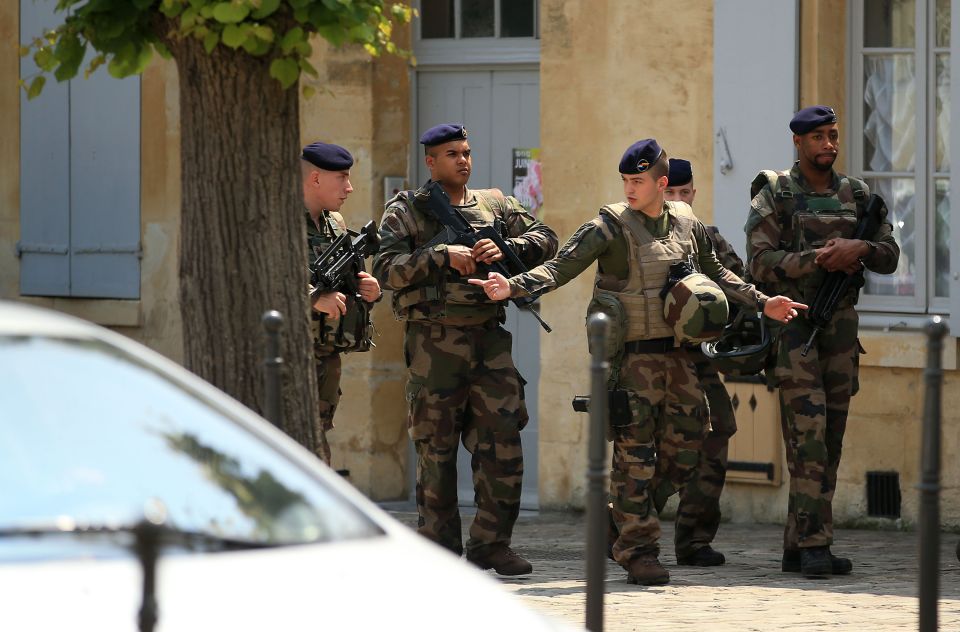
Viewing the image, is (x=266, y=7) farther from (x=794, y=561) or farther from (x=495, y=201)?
(x=794, y=561)

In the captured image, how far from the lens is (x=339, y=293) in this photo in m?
8.48

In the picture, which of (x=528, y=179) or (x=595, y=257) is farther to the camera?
(x=528, y=179)

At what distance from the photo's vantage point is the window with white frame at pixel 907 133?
9969 millimetres

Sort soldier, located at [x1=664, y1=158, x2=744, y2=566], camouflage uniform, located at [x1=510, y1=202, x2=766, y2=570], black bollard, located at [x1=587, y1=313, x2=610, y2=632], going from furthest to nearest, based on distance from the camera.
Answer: soldier, located at [x1=664, y1=158, x2=744, y2=566] → camouflage uniform, located at [x1=510, y1=202, x2=766, y2=570] → black bollard, located at [x1=587, y1=313, x2=610, y2=632]

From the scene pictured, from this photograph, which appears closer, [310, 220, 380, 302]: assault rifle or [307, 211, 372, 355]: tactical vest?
[310, 220, 380, 302]: assault rifle

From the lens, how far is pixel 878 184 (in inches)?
400

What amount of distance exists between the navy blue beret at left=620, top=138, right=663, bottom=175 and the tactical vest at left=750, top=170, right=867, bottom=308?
725mm

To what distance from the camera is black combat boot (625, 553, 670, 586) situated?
7.84 meters

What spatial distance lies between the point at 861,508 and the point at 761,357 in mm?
1880

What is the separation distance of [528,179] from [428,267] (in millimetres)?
3187

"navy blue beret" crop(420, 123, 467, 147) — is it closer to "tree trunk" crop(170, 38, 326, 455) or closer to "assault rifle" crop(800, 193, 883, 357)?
"assault rifle" crop(800, 193, 883, 357)

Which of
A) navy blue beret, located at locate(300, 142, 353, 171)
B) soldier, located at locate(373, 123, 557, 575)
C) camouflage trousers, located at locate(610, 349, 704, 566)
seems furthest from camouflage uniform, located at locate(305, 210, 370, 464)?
camouflage trousers, located at locate(610, 349, 704, 566)

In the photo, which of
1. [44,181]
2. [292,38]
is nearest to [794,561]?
[292,38]

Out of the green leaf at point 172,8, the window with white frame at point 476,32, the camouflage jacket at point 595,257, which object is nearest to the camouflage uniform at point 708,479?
the camouflage jacket at point 595,257
